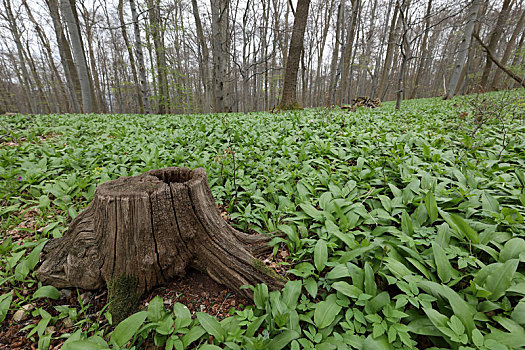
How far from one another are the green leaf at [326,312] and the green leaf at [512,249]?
101cm

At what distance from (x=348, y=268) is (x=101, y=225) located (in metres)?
1.63

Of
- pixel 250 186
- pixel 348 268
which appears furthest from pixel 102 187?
pixel 348 268

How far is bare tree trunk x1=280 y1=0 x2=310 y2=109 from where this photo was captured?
728 cm

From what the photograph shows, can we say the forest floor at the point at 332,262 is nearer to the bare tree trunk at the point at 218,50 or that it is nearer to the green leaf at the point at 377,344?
the green leaf at the point at 377,344

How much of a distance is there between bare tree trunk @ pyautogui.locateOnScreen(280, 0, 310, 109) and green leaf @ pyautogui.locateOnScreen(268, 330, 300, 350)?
24.5 feet

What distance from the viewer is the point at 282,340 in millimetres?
1087

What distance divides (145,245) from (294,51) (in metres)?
7.83

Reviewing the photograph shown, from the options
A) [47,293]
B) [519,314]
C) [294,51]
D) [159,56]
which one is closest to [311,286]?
[519,314]

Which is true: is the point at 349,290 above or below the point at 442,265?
below

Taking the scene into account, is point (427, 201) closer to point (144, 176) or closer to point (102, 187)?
point (144, 176)

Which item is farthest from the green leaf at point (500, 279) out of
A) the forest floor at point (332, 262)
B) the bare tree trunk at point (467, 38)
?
the bare tree trunk at point (467, 38)

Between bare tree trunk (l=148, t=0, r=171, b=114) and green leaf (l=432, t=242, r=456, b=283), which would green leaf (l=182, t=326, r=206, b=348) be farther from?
bare tree trunk (l=148, t=0, r=171, b=114)

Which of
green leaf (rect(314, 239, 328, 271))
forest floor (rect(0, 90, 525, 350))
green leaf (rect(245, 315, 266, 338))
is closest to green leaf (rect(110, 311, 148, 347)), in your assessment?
forest floor (rect(0, 90, 525, 350))

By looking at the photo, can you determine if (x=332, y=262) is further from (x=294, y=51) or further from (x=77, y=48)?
(x=77, y=48)
